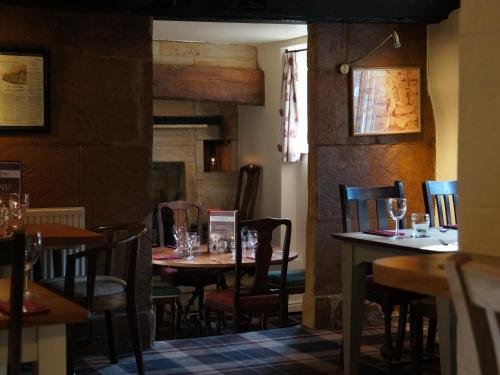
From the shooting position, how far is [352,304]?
3.91m

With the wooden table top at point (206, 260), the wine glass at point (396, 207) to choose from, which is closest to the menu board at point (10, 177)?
the wooden table top at point (206, 260)

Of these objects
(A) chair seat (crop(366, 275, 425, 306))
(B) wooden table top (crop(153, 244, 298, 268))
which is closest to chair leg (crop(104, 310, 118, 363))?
(B) wooden table top (crop(153, 244, 298, 268))

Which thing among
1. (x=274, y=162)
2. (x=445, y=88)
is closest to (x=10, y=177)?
(x=445, y=88)

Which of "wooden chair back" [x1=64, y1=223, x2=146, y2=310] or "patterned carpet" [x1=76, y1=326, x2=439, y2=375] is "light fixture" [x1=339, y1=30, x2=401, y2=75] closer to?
"patterned carpet" [x1=76, y1=326, x2=439, y2=375]

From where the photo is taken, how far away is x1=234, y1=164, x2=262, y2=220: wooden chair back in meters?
7.90

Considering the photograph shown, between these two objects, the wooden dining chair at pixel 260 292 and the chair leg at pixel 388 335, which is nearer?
the chair leg at pixel 388 335

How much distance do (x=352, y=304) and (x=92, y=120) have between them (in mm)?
1972

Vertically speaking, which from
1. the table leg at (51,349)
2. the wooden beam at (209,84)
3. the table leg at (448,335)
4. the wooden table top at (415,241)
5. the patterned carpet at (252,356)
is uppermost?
the wooden beam at (209,84)

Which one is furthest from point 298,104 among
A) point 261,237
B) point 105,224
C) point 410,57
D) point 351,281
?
point 351,281

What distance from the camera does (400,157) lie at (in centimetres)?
562

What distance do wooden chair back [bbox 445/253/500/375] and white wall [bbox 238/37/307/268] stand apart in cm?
599

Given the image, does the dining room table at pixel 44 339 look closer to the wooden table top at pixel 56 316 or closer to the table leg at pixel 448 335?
the wooden table top at pixel 56 316

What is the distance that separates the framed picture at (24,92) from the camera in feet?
14.9

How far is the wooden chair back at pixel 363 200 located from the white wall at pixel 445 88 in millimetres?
1166
